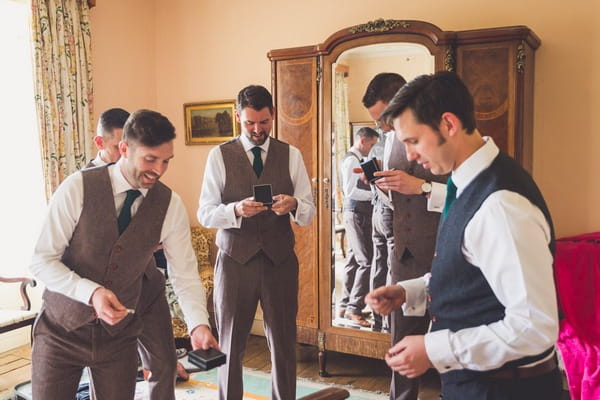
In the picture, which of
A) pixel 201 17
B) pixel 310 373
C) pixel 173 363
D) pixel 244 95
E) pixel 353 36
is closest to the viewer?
pixel 173 363

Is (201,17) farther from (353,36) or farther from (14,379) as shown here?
(14,379)

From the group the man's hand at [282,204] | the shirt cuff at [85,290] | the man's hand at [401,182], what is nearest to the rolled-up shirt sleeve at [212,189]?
the man's hand at [282,204]

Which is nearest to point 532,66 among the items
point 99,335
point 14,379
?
point 99,335

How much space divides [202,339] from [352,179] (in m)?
1.73

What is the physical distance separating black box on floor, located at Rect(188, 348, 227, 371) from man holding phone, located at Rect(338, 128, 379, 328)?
1661 millimetres

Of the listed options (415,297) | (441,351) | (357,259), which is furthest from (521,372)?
(357,259)

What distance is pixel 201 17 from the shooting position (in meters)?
4.64

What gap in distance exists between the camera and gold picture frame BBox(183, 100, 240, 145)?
178 inches

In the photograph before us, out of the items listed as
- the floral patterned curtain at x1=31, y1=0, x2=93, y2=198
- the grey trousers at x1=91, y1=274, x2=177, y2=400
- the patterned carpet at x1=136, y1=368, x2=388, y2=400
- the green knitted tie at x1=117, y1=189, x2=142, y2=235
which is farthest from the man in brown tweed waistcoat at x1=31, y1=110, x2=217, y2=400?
the floral patterned curtain at x1=31, y1=0, x2=93, y2=198

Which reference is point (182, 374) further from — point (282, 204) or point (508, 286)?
point (508, 286)

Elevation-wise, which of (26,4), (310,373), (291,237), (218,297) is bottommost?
(310,373)

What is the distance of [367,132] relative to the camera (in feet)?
10.5

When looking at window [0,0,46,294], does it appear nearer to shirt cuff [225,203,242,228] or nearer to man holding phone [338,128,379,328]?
shirt cuff [225,203,242,228]

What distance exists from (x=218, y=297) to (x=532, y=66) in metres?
2.37
